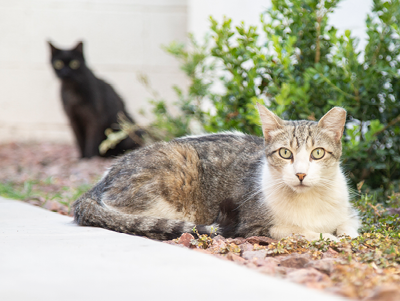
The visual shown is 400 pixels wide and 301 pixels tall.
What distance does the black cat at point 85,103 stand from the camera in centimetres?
705

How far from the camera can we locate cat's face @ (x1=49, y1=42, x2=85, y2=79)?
22.9 feet

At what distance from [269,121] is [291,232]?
783mm

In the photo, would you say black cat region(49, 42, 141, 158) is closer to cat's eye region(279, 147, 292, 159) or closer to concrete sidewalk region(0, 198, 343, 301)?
cat's eye region(279, 147, 292, 159)

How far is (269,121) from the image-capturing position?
3012 mm

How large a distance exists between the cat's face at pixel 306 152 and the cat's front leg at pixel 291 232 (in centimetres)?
27

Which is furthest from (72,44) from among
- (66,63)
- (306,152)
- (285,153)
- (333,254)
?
(333,254)

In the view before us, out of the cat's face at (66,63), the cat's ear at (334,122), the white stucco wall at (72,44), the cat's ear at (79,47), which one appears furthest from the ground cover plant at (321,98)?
the white stucco wall at (72,44)

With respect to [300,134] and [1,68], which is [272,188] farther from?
[1,68]

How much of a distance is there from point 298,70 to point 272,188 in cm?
167

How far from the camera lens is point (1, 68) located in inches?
356

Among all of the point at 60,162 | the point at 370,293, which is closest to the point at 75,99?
Answer: the point at 60,162

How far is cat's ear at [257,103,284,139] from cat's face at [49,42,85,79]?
4.86m

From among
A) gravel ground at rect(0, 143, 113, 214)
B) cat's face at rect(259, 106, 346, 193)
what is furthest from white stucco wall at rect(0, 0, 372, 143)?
cat's face at rect(259, 106, 346, 193)

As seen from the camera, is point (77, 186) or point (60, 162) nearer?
point (77, 186)
